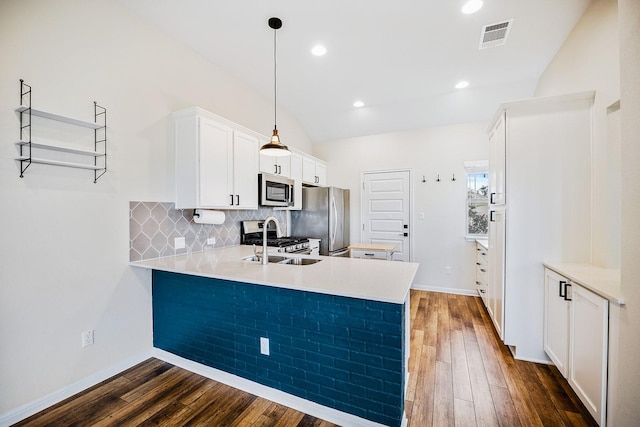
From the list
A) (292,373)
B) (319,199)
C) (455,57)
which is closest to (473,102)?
(455,57)

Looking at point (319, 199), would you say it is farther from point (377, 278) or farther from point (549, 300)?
point (549, 300)

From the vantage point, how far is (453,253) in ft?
14.5

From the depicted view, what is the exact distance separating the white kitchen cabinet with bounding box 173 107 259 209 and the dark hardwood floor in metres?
1.48

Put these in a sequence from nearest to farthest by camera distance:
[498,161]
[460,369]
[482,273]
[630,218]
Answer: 1. [630,218]
2. [460,369]
3. [498,161]
4. [482,273]

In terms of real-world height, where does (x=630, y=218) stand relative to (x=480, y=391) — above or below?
above

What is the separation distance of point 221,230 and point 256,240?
1.51ft

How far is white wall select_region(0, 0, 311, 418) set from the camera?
171cm

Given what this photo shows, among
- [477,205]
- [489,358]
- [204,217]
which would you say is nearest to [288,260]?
[204,217]

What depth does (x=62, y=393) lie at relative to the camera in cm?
192

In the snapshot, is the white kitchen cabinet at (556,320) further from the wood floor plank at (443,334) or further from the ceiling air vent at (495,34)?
the ceiling air vent at (495,34)

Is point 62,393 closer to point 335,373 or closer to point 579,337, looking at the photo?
point 335,373

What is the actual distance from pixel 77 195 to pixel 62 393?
140 cm

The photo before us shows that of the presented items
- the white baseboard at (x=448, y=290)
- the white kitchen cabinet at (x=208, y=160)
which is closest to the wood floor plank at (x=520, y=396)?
the white baseboard at (x=448, y=290)

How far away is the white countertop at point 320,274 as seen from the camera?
1.53 m
